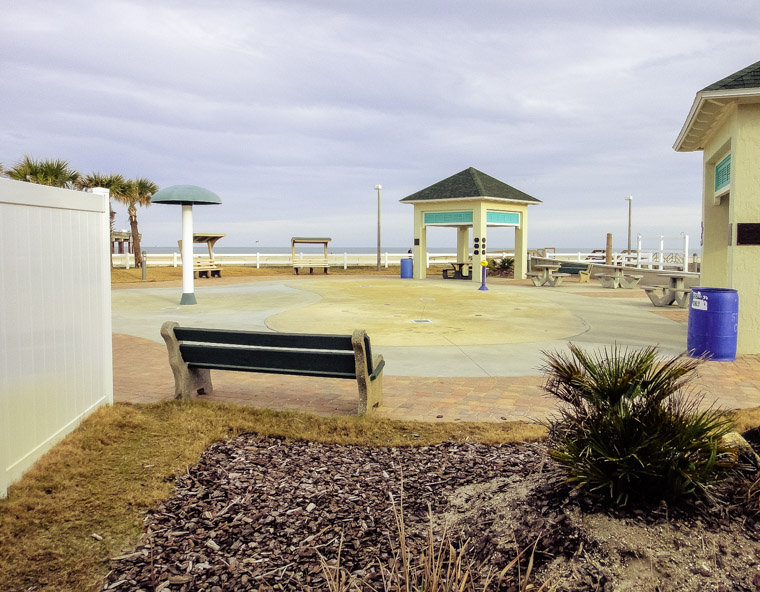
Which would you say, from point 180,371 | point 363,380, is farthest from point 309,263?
point 363,380

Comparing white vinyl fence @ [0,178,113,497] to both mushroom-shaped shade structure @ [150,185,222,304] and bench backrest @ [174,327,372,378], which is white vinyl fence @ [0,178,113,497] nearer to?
bench backrest @ [174,327,372,378]

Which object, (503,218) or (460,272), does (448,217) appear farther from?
(460,272)

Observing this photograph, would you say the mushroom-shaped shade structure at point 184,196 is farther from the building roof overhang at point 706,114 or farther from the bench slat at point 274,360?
the building roof overhang at point 706,114

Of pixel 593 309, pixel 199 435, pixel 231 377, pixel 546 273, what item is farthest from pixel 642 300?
pixel 199 435

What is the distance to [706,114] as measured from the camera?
988cm

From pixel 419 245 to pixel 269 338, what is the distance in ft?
77.5

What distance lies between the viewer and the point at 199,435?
4.71 m

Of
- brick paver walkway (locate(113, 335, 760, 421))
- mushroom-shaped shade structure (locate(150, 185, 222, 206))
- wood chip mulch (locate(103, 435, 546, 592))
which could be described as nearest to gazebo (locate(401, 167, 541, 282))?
mushroom-shaped shade structure (locate(150, 185, 222, 206))

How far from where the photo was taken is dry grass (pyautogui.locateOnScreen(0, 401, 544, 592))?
296cm

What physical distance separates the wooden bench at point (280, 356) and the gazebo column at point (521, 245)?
2419cm

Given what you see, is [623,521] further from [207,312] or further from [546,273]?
[546,273]

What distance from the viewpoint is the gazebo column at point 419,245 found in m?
28.5

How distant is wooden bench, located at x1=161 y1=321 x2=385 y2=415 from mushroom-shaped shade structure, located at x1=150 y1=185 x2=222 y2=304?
9.76 meters

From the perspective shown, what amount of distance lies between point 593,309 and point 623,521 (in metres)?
13.0
